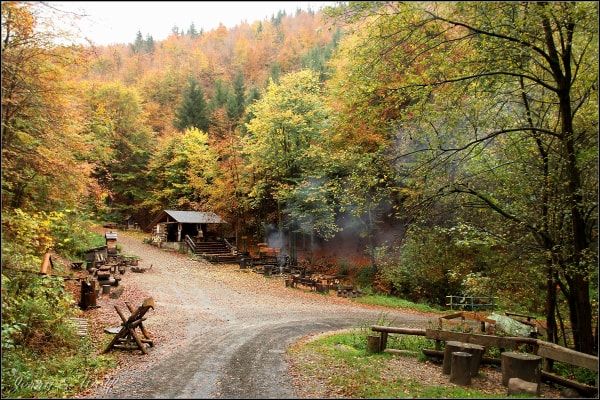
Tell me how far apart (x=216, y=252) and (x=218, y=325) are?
19842 mm

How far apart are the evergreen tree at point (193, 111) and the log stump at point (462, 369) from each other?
40866mm

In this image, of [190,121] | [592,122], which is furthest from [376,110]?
[190,121]

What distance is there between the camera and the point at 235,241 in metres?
34.8

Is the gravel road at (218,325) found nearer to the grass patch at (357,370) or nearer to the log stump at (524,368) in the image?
the grass patch at (357,370)

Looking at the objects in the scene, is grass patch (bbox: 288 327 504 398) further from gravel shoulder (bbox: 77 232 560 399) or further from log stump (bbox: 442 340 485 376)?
log stump (bbox: 442 340 485 376)

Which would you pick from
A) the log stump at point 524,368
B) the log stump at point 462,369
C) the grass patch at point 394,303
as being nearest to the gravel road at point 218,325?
the grass patch at point 394,303

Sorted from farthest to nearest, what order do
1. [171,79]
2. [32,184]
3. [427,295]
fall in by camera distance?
1. [171,79]
2. [427,295]
3. [32,184]

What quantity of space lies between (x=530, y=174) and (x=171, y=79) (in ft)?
176

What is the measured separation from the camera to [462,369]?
7082 mm

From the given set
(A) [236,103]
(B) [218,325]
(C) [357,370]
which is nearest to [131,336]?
(B) [218,325]

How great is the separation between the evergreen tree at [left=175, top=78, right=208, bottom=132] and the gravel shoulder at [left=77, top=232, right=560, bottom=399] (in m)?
24.2

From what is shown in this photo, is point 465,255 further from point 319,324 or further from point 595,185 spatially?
point 595,185

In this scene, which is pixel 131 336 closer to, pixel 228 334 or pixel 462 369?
pixel 228 334

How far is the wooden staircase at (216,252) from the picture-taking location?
28.9 meters
